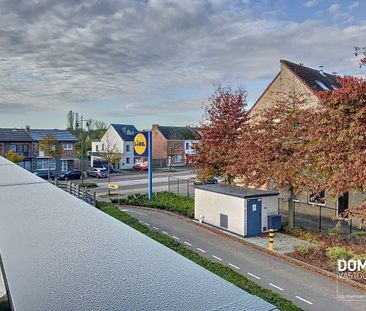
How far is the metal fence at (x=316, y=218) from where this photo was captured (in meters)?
18.1

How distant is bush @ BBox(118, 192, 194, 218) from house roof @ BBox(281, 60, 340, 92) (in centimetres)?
1076

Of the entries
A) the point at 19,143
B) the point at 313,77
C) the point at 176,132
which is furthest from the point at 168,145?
the point at 313,77

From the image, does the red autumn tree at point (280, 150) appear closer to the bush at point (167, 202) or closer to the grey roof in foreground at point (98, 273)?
the bush at point (167, 202)

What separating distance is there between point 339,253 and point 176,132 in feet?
171

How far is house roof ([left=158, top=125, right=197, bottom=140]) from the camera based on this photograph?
61806mm

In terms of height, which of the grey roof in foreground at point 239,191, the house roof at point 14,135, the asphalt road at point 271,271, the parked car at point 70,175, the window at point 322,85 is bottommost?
the asphalt road at point 271,271

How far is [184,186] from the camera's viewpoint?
35438mm

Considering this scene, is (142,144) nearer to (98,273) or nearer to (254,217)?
(254,217)

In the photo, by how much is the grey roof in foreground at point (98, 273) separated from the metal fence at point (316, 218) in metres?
16.6

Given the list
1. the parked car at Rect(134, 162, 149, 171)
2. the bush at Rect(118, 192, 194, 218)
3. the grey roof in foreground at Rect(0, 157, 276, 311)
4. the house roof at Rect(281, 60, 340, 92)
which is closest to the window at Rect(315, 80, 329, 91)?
the house roof at Rect(281, 60, 340, 92)

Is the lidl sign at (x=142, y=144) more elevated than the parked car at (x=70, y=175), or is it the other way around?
the lidl sign at (x=142, y=144)

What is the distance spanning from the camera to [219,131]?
21.9m

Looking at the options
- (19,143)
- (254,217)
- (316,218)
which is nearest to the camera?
(254,217)

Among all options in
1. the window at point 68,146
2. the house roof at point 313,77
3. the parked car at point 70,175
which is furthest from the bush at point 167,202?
the window at point 68,146
